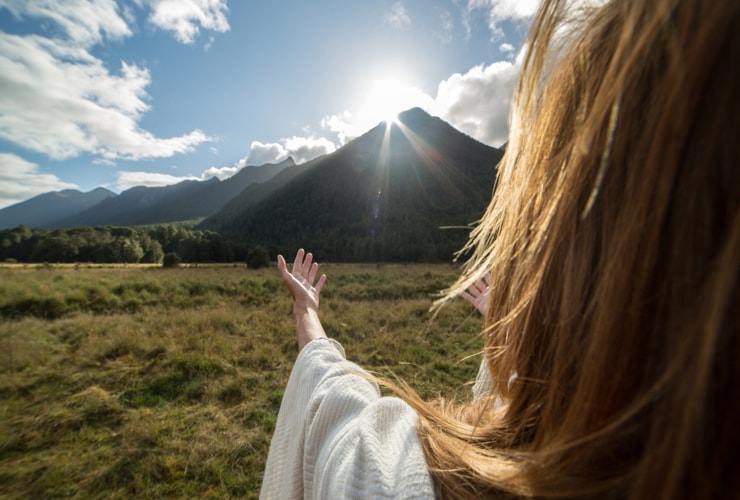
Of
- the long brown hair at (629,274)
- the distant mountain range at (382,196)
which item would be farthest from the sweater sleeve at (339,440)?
the distant mountain range at (382,196)

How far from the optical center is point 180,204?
16638cm

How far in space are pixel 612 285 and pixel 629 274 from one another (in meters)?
0.03

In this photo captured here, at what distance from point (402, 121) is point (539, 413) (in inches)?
4488

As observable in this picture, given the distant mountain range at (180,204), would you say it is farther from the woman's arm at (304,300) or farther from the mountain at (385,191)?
the woman's arm at (304,300)

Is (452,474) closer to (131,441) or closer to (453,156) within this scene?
(131,441)

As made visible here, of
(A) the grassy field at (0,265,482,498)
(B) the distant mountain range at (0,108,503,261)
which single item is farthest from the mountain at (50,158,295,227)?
(A) the grassy field at (0,265,482,498)

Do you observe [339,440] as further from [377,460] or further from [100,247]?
[100,247]

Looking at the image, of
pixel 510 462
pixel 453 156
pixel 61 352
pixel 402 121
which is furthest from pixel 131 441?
pixel 402 121

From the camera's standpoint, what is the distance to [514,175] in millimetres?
830

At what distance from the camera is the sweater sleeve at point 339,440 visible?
0.68 m

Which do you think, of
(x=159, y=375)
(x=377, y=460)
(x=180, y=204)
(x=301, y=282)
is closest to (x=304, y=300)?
(x=301, y=282)

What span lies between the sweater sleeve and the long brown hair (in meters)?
0.10

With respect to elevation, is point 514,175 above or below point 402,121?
below

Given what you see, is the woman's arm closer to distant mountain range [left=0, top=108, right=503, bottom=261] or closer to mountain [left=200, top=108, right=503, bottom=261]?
distant mountain range [left=0, top=108, right=503, bottom=261]
